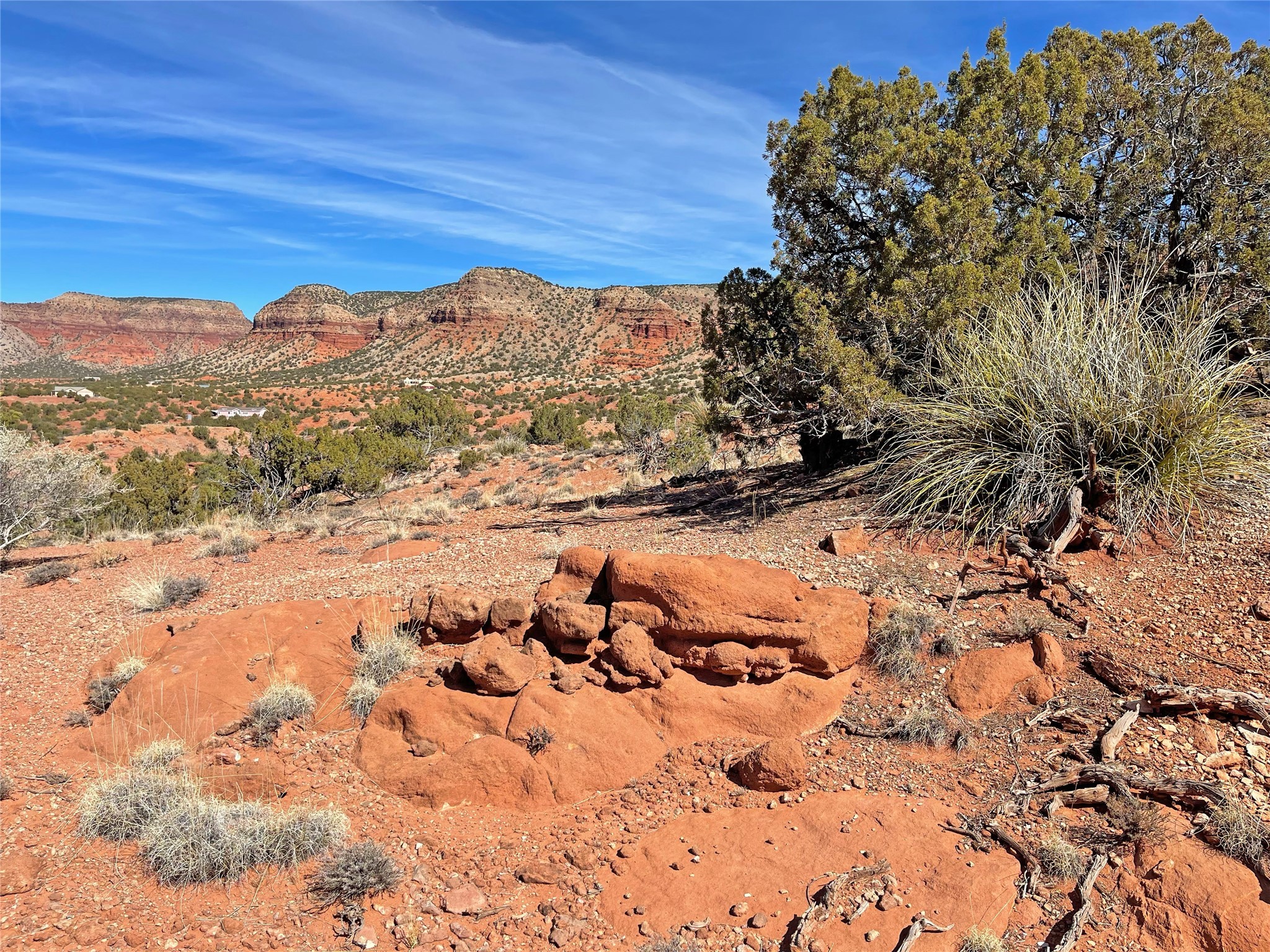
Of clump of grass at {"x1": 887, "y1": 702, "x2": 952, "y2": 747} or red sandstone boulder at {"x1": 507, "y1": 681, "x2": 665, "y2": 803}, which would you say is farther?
red sandstone boulder at {"x1": 507, "y1": 681, "x2": 665, "y2": 803}

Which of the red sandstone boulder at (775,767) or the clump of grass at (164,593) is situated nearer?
the red sandstone boulder at (775,767)

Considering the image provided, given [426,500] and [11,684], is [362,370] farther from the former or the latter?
[11,684]

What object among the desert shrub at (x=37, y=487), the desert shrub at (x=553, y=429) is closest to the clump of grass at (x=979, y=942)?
the desert shrub at (x=37, y=487)

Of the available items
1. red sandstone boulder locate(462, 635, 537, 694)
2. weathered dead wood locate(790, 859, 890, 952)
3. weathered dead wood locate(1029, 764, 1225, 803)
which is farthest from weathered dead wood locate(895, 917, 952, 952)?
red sandstone boulder locate(462, 635, 537, 694)

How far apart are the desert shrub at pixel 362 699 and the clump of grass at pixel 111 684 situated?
67.5 inches

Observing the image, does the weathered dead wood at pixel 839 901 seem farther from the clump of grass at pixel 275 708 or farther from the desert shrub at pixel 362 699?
the clump of grass at pixel 275 708

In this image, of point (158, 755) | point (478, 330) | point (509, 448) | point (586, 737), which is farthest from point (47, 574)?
point (478, 330)

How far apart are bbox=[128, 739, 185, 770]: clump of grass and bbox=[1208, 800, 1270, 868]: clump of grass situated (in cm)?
586

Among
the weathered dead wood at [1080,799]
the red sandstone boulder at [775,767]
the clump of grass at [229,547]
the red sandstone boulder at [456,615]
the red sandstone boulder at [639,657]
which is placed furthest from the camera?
the clump of grass at [229,547]

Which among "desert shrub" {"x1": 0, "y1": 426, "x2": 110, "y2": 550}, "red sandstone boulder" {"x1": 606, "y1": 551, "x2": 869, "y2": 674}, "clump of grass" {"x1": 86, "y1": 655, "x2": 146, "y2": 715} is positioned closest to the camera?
"red sandstone boulder" {"x1": 606, "y1": 551, "x2": 869, "y2": 674}

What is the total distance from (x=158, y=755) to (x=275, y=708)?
0.72m

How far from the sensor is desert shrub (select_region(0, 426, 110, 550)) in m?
9.71

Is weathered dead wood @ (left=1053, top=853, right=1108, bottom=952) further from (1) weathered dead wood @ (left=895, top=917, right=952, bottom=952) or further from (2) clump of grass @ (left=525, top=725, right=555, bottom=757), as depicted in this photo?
(2) clump of grass @ (left=525, top=725, right=555, bottom=757)

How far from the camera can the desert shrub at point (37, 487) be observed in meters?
9.71
